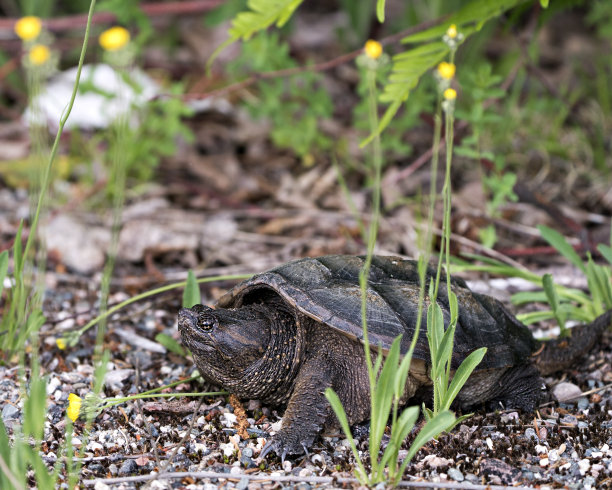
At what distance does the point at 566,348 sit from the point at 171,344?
5.17 ft

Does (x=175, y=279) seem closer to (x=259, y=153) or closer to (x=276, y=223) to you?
(x=276, y=223)

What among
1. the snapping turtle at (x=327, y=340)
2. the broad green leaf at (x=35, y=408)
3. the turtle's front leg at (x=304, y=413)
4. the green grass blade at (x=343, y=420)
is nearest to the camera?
the broad green leaf at (x=35, y=408)

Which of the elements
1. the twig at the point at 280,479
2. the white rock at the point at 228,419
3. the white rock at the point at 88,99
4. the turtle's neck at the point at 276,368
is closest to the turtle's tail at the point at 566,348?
the twig at the point at 280,479

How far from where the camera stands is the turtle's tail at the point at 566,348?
282 cm

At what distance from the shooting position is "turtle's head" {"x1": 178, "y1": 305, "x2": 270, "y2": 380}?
244 cm

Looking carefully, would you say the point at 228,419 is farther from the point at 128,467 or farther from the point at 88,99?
the point at 88,99

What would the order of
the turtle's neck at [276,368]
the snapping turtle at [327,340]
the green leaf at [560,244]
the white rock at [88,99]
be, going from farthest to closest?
the white rock at [88,99], the green leaf at [560,244], the turtle's neck at [276,368], the snapping turtle at [327,340]

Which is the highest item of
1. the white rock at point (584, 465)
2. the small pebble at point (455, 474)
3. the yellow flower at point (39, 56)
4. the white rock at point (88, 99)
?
the white rock at point (88, 99)

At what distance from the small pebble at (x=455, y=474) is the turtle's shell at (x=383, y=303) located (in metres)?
0.37

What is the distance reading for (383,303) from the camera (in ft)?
8.11

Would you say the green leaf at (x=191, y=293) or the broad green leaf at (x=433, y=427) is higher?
the green leaf at (x=191, y=293)

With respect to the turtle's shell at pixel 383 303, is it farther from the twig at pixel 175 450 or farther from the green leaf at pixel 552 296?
the twig at pixel 175 450

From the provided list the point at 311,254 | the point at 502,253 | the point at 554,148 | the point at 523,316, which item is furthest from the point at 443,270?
the point at 554,148

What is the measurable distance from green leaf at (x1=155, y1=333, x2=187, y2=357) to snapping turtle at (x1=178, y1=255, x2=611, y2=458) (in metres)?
0.35
